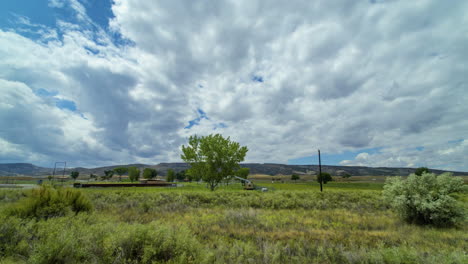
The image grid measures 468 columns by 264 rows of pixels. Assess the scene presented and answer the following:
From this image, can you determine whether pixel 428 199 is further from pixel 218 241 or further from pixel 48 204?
pixel 48 204

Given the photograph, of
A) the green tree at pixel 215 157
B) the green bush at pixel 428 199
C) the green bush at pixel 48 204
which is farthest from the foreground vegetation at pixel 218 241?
the green tree at pixel 215 157

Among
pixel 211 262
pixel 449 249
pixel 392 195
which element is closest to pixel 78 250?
pixel 211 262

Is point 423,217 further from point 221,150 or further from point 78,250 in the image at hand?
point 221,150

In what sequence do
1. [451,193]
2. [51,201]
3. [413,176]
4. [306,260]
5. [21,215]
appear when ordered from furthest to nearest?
[413,176], [451,193], [51,201], [21,215], [306,260]

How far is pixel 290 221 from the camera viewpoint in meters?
10.2

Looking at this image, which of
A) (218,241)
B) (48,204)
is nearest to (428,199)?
(218,241)

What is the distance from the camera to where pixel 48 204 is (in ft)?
29.5

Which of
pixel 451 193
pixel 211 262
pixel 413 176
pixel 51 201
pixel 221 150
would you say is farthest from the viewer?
pixel 221 150

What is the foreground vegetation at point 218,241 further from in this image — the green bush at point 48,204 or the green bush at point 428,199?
the green bush at point 428,199

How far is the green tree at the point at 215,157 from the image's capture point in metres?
35.5

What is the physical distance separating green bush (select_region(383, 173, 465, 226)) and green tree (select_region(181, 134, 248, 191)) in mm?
26434

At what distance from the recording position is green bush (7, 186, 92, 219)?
26.9 feet

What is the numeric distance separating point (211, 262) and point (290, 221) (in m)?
6.58

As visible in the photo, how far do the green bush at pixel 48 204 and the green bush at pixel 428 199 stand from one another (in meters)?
16.6
